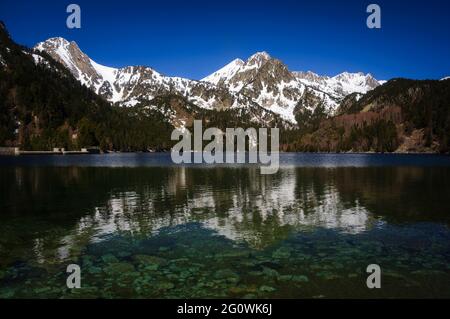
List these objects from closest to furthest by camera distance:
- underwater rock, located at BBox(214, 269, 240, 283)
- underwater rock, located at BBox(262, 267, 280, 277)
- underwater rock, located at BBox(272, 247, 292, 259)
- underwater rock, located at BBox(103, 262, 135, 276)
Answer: underwater rock, located at BBox(214, 269, 240, 283), underwater rock, located at BBox(262, 267, 280, 277), underwater rock, located at BBox(103, 262, 135, 276), underwater rock, located at BBox(272, 247, 292, 259)

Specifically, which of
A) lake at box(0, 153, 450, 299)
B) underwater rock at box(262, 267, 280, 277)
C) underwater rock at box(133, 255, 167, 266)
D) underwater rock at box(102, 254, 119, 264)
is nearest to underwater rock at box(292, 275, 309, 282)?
lake at box(0, 153, 450, 299)

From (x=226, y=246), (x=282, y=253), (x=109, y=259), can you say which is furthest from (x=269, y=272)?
(x=109, y=259)

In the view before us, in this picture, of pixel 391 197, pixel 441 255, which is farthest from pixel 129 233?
pixel 391 197

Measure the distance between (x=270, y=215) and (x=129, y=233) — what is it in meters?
16.1

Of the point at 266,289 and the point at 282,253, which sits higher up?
the point at 282,253

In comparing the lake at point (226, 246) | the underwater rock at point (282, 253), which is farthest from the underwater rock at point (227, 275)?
the underwater rock at point (282, 253)

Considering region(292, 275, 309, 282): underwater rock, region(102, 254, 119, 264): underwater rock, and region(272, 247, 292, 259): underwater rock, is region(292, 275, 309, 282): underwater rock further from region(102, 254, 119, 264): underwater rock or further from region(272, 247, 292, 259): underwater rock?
region(102, 254, 119, 264): underwater rock

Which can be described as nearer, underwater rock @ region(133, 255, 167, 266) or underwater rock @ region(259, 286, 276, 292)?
underwater rock @ region(259, 286, 276, 292)

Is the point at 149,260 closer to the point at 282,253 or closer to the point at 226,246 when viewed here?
the point at 226,246

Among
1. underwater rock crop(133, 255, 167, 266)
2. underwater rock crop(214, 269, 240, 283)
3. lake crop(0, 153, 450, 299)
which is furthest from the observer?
underwater rock crop(133, 255, 167, 266)

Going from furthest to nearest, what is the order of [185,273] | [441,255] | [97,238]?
1. [97,238]
2. [441,255]
3. [185,273]

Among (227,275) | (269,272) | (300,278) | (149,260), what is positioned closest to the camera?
(300,278)

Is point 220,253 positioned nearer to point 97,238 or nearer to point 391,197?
point 97,238

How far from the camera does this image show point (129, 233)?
35812 millimetres
